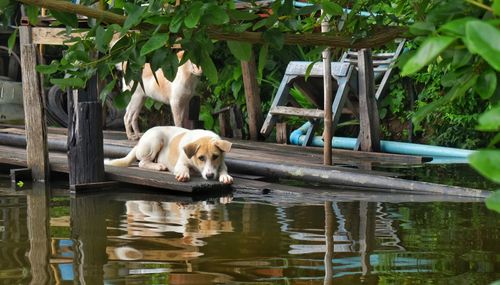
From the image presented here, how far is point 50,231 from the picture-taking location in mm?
6547

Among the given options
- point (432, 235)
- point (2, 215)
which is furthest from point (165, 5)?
point (2, 215)

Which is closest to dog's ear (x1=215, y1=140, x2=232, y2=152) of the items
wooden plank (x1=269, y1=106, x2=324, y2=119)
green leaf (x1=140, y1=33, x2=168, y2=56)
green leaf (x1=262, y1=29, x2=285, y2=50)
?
wooden plank (x1=269, y1=106, x2=324, y2=119)

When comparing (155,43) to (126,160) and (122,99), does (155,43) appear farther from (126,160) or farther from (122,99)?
(126,160)

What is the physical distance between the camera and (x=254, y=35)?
3395mm

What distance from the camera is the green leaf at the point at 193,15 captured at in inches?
110

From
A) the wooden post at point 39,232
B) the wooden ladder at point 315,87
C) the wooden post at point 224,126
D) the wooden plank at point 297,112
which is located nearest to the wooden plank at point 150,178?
the wooden post at point 39,232

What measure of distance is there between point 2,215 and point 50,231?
97cm

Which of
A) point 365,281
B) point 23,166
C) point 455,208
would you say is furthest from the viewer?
point 23,166

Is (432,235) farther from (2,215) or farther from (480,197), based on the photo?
(2,215)

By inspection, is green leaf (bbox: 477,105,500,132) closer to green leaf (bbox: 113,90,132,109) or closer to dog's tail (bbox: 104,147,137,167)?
green leaf (bbox: 113,90,132,109)

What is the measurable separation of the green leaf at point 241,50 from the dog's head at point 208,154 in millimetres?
5262

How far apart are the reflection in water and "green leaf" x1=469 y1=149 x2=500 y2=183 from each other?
3.53 metres

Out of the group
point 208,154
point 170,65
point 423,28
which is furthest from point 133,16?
point 208,154

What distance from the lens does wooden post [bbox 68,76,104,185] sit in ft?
28.0
